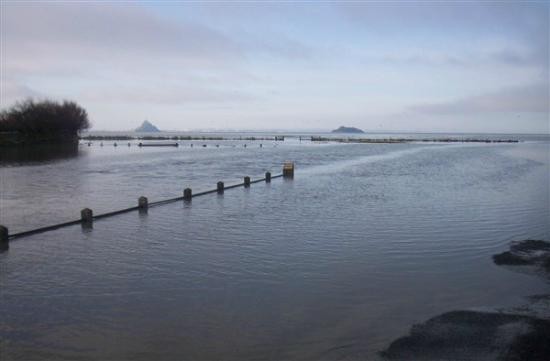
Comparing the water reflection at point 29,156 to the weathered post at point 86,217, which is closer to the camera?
the weathered post at point 86,217

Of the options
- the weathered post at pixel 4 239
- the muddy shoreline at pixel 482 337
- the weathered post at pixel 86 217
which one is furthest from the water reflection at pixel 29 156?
the muddy shoreline at pixel 482 337

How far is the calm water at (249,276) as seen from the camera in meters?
7.76

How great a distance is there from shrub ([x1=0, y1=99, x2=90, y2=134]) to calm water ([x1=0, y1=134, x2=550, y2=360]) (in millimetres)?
74314

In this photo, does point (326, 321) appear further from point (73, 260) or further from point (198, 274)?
point (73, 260)

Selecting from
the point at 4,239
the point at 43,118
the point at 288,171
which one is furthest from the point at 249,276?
the point at 43,118

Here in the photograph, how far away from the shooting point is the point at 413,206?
21906 millimetres

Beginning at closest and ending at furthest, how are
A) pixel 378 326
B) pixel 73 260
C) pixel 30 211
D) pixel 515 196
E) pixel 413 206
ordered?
pixel 378 326 → pixel 73 260 → pixel 30 211 → pixel 413 206 → pixel 515 196

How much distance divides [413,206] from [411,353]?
15.3 m

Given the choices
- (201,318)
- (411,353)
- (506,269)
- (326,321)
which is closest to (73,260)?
(201,318)

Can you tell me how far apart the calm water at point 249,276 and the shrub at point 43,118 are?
244ft

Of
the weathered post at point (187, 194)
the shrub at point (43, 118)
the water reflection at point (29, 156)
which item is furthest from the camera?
the shrub at point (43, 118)

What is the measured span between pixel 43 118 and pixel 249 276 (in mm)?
94002

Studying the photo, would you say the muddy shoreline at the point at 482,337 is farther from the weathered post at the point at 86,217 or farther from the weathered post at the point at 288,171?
the weathered post at the point at 288,171

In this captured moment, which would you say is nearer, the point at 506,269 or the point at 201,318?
the point at 201,318
